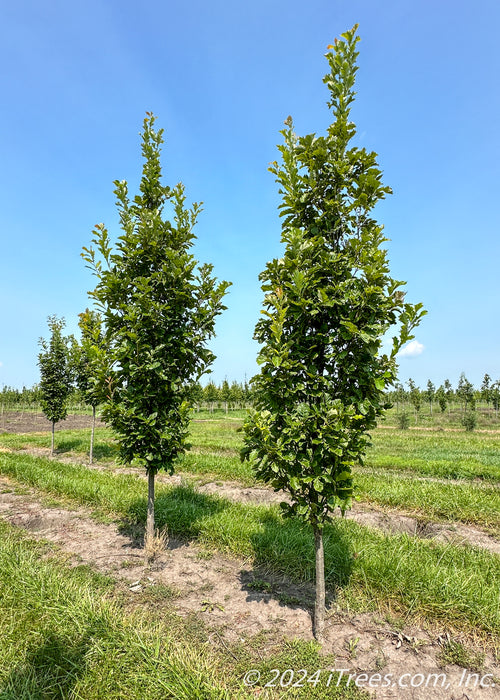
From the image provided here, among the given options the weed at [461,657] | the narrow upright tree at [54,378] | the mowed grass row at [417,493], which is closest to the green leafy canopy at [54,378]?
the narrow upright tree at [54,378]

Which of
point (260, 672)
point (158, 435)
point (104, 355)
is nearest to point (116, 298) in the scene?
point (104, 355)

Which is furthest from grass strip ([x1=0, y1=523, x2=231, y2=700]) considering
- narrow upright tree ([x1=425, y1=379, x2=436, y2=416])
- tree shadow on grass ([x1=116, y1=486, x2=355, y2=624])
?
narrow upright tree ([x1=425, y1=379, x2=436, y2=416])

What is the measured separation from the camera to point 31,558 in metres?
5.16

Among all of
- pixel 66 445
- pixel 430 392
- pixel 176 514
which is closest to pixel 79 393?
pixel 66 445

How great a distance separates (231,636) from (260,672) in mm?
637

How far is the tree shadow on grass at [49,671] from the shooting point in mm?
2900

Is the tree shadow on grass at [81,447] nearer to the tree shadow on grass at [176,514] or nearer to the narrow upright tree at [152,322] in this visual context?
the tree shadow on grass at [176,514]

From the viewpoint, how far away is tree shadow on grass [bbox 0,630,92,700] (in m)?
2.90

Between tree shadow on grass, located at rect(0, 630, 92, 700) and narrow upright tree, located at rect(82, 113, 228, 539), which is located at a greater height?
narrow upright tree, located at rect(82, 113, 228, 539)

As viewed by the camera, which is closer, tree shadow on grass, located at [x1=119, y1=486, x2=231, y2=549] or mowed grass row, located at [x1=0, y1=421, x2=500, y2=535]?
tree shadow on grass, located at [x1=119, y1=486, x2=231, y2=549]

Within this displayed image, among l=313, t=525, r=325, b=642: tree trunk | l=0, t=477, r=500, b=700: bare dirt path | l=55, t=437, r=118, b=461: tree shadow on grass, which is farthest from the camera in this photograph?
l=55, t=437, r=118, b=461: tree shadow on grass

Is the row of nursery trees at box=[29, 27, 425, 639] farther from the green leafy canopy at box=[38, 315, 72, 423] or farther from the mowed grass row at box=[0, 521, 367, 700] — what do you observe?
the green leafy canopy at box=[38, 315, 72, 423]

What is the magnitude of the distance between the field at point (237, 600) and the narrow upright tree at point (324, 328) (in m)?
0.68

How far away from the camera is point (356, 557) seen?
16.0ft
